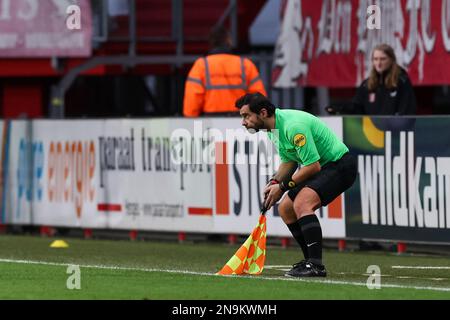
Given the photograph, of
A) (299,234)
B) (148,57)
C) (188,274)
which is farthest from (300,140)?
(148,57)

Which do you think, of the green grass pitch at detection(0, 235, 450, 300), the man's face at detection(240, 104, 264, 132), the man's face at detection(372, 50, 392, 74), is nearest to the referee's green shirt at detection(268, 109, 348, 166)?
the man's face at detection(240, 104, 264, 132)

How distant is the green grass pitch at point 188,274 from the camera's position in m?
11.7

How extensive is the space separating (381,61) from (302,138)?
4351 millimetres

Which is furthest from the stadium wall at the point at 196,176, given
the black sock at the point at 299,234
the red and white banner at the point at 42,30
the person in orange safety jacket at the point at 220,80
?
the red and white banner at the point at 42,30

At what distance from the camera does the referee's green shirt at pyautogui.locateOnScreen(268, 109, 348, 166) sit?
1289 centimetres

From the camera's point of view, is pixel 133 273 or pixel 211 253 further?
pixel 211 253

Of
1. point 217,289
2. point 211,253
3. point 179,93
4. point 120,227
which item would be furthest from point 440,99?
point 217,289

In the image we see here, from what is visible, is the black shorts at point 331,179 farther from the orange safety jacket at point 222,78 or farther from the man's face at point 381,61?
the orange safety jacket at point 222,78

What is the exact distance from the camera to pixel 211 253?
1666 cm

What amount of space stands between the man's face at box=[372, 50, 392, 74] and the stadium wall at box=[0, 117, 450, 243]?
2.01 feet
